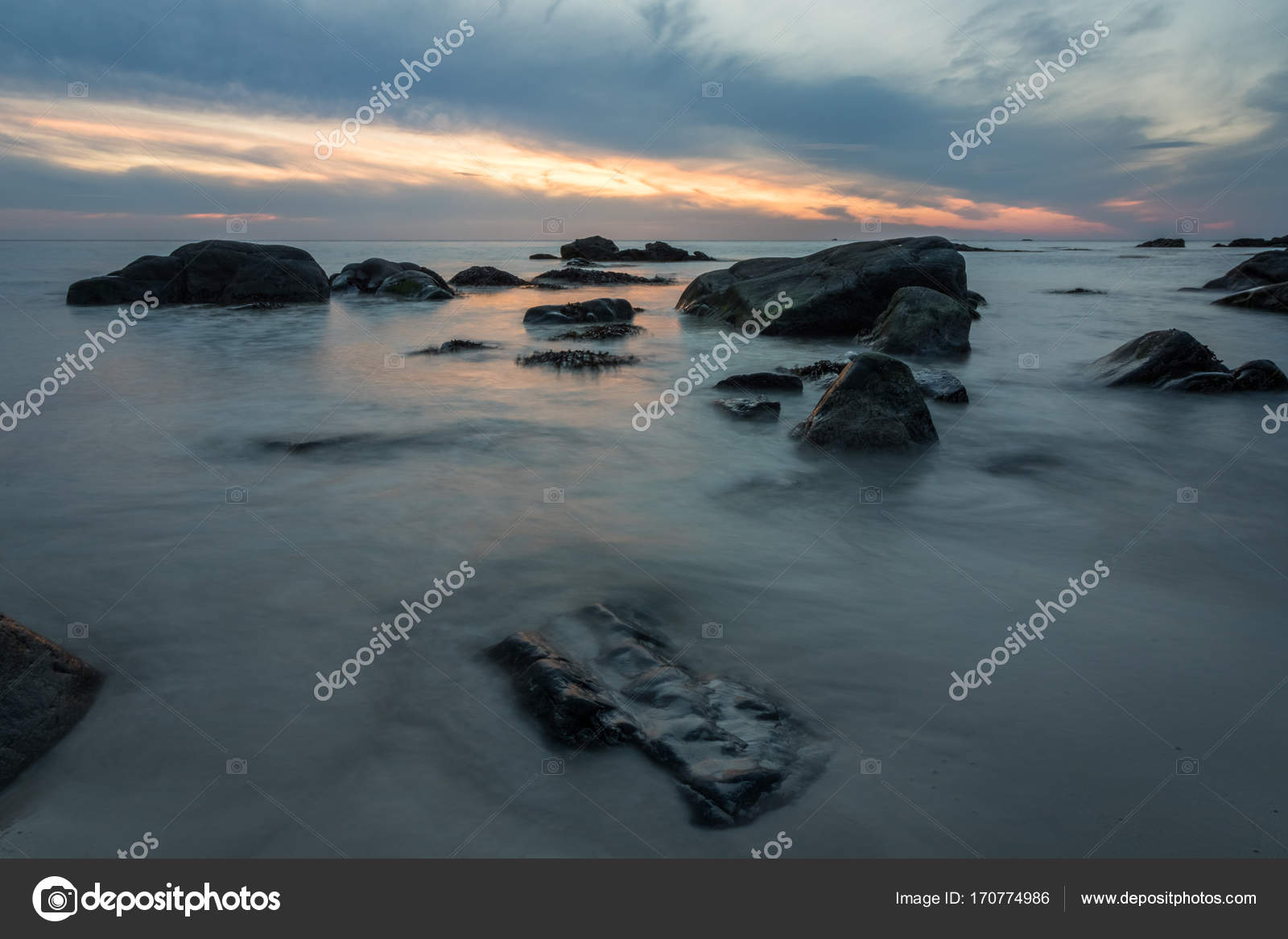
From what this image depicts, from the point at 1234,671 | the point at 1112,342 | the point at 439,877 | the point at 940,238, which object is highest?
the point at 940,238

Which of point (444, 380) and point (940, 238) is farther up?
point (940, 238)

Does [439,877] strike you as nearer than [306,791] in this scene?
Yes

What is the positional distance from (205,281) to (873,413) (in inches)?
988

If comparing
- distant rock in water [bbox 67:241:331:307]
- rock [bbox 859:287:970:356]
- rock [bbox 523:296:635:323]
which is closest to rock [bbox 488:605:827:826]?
rock [bbox 859:287:970:356]

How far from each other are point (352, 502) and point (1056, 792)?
18.7 feet

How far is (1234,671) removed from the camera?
13.7 ft

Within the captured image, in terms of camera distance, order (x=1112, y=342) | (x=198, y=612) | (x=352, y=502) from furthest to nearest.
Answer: (x=1112, y=342) → (x=352, y=502) → (x=198, y=612)

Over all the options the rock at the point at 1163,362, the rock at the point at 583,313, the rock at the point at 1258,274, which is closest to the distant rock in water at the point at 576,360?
the rock at the point at 583,313

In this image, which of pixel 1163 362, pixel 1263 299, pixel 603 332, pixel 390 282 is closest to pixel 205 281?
pixel 390 282

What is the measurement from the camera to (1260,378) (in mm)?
11773

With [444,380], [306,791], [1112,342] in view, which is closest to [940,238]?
[1112,342]

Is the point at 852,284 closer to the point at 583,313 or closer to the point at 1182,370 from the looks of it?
the point at 583,313

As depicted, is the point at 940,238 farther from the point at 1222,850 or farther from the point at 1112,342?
the point at 1222,850
